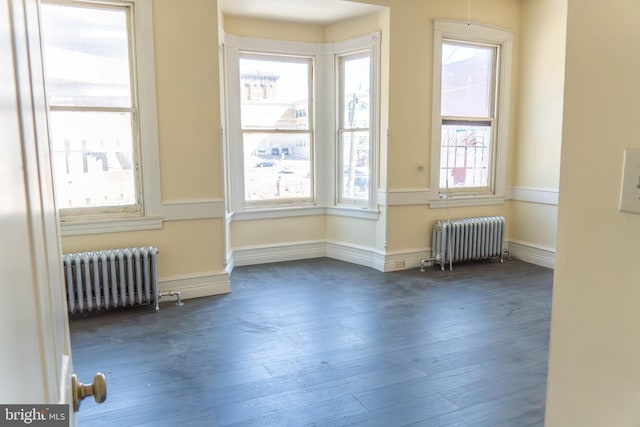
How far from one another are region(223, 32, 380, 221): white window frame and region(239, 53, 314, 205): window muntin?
0.27 feet

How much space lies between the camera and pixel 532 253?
535 cm

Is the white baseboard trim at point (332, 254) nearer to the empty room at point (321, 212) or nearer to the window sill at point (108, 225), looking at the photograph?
the empty room at point (321, 212)

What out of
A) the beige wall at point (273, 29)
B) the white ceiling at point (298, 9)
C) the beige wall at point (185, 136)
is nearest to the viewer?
the beige wall at point (185, 136)

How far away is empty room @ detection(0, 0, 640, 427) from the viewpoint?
89 centimetres

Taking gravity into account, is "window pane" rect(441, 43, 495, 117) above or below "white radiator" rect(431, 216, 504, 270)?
above

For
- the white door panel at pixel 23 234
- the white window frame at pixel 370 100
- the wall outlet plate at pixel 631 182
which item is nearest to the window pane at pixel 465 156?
the white window frame at pixel 370 100

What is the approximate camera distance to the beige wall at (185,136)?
3.75 m

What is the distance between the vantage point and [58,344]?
784 millimetres

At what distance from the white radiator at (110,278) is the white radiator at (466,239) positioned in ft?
10.1

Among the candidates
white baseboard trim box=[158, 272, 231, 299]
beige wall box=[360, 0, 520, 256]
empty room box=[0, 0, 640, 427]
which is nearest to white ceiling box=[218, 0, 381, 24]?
empty room box=[0, 0, 640, 427]

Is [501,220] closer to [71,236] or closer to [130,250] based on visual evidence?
[130,250]

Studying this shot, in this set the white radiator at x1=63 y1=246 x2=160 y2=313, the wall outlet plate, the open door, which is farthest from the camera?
the white radiator at x1=63 y1=246 x2=160 y2=313

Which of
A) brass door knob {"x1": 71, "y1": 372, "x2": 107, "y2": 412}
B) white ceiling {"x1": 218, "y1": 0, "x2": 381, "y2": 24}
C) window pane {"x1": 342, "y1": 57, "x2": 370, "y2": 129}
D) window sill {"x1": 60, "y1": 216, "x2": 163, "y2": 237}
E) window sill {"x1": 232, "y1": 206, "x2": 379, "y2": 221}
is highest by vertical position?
white ceiling {"x1": 218, "y1": 0, "x2": 381, "y2": 24}

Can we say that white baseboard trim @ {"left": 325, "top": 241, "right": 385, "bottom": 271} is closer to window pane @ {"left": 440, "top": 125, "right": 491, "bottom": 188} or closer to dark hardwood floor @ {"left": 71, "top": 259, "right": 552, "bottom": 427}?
dark hardwood floor @ {"left": 71, "top": 259, "right": 552, "bottom": 427}
